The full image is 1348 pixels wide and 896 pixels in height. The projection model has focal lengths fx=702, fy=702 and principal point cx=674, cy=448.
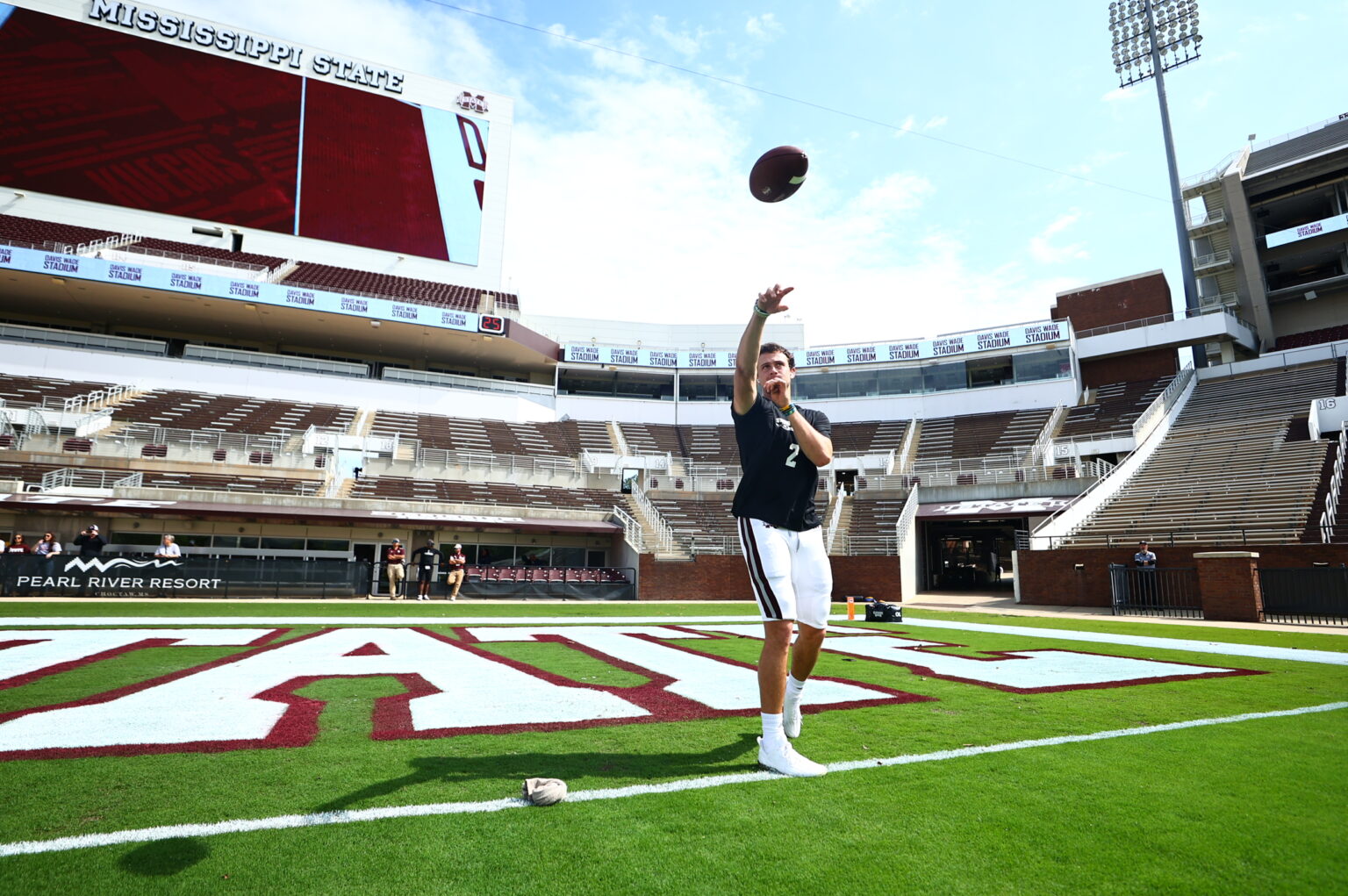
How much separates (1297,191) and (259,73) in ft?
203

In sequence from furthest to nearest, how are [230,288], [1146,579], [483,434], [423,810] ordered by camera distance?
[483,434] → [230,288] → [1146,579] → [423,810]

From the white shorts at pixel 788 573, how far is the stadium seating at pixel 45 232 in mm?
46722

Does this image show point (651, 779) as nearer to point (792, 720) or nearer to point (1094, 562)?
point (792, 720)

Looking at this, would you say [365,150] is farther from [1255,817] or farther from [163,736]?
[1255,817]

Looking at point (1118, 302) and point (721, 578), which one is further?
point (1118, 302)

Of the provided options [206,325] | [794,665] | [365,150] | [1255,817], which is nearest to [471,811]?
[794,665]

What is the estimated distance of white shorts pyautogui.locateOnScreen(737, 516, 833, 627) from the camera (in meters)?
4.02

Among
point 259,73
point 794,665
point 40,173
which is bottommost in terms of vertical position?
point 794,665

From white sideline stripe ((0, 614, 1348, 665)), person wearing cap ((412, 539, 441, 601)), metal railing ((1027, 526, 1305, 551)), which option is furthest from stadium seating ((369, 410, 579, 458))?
metal railing ((1027, 526, 1305, 551))

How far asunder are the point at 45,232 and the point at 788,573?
50040mm

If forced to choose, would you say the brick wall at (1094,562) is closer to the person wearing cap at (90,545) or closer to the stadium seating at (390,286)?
the person wearing cap at (90,545)

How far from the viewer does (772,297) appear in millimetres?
3885

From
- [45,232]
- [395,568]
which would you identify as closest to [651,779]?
[395,568]

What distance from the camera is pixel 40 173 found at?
39.7 meters
